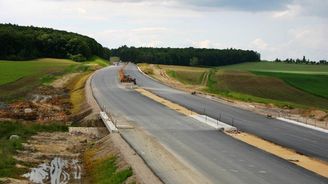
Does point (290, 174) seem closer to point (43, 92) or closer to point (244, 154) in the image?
point (244, 154)

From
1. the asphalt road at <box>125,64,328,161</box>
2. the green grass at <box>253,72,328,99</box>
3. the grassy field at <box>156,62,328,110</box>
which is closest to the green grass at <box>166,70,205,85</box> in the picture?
the grassy field at <box>156,62,328,110</box>

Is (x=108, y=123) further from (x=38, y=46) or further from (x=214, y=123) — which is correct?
(x=38, y=46)

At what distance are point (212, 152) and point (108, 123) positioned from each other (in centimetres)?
1011

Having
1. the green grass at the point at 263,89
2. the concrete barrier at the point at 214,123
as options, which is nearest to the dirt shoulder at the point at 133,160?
the concrete barrier at the point at 214,123

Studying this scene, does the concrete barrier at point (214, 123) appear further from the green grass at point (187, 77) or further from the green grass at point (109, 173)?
the green grass at point (187, 77)

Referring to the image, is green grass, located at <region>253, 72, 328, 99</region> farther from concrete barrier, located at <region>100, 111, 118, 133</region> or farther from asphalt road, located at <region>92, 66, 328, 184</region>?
concrete barrier, located at <region>100, 111, 118, 133</region>

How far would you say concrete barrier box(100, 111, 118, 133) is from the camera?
30.8 meters

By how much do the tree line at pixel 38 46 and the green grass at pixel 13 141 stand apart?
330ft

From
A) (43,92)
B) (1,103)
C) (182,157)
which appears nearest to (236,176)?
(182,157)

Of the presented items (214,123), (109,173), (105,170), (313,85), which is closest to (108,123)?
(214,123)

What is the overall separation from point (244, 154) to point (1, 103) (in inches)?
1155

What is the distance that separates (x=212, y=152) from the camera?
81.1 ft

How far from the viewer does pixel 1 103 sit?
4794 centimetres

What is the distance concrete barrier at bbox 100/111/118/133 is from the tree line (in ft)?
324
